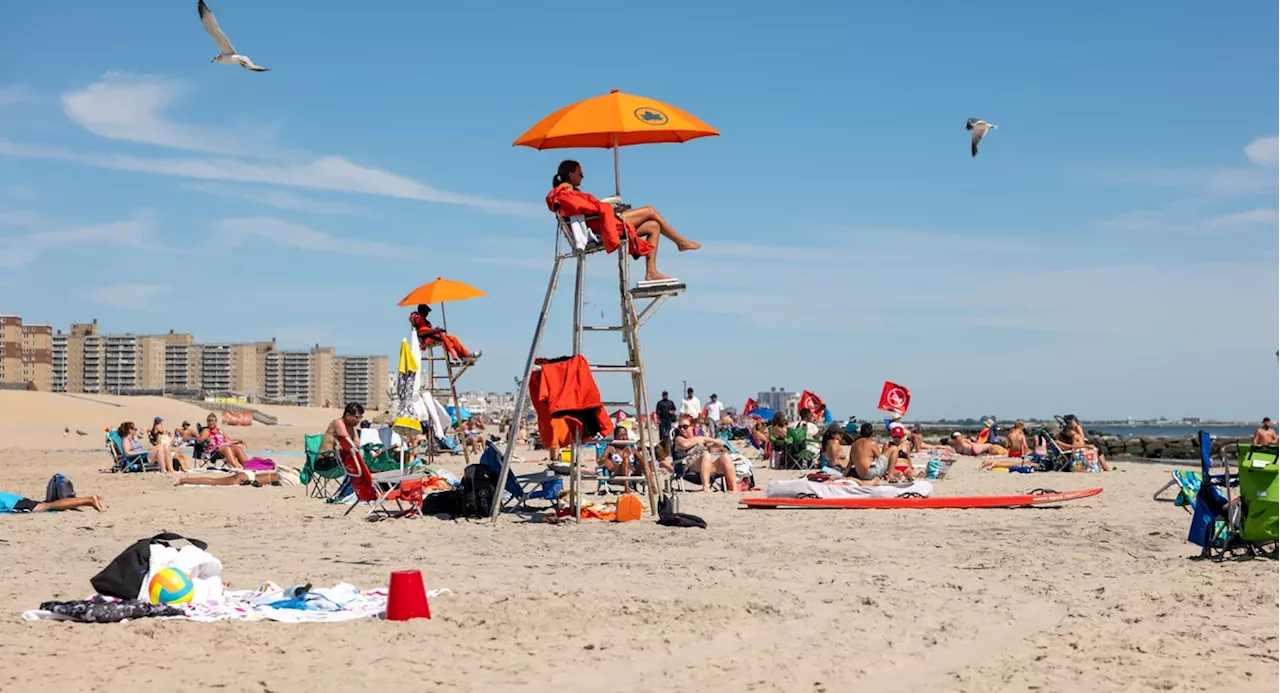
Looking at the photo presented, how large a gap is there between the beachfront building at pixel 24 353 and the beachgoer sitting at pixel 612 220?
118010mm

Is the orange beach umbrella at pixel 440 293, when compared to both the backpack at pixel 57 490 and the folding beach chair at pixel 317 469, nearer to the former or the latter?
the folding beach chair at pixel 317 469

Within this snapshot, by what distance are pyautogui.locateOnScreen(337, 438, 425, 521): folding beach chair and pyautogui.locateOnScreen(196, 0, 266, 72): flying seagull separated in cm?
369

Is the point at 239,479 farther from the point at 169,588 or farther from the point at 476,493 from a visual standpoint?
the point at 169,588

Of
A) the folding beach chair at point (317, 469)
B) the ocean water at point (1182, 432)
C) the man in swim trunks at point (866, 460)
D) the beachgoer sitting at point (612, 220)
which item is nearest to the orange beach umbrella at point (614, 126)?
the beachgoer sitting at point (612, 220)

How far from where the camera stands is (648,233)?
10.8 meters

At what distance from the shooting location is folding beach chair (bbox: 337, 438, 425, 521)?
1130 cm

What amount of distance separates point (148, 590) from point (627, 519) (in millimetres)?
5254

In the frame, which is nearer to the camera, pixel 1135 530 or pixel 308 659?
pixel 308 659

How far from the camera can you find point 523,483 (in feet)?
39.0

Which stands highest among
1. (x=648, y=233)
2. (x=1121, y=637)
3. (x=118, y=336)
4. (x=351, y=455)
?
(x=118, y=336)

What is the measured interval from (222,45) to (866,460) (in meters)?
7.86

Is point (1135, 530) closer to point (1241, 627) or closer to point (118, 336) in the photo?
point (1241, 627)

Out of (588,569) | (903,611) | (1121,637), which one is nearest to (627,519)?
(588,569)

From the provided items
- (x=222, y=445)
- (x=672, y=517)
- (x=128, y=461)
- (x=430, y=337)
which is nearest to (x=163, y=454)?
(x=128, y=461)
